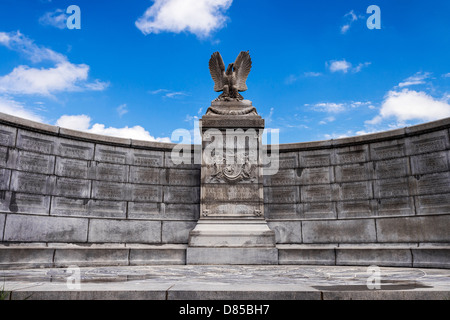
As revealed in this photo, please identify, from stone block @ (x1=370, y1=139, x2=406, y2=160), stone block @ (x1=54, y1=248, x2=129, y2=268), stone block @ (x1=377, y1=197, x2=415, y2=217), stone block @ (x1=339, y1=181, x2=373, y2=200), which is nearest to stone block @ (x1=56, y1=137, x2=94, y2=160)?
stone block @ (x1=54, y1=248, x2=129, y2=268)

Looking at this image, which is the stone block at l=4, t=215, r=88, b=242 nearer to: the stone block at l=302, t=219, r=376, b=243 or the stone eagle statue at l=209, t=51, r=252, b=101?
the stone eagle statue at l=209, t=51, r=252, b=101

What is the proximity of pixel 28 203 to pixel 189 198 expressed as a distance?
5127 millimetres

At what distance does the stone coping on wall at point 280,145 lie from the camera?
10.5 metres

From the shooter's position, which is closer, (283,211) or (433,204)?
(433,204)

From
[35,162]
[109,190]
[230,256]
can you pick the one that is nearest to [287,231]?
[230,256]

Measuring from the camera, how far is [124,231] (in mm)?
11922

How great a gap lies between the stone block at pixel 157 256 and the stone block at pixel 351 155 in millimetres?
6273

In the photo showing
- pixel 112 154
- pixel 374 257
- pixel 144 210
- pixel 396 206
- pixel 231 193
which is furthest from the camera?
pixel 144 210

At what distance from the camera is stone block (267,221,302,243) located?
12.4 meters

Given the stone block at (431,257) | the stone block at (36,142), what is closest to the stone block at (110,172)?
the stone block at (36,142)

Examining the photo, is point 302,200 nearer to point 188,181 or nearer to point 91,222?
point 188,181

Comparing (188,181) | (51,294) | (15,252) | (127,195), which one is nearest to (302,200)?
(188,181)

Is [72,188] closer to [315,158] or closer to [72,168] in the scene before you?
[72,168]

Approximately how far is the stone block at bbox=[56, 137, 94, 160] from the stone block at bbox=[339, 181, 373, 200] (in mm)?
8650
